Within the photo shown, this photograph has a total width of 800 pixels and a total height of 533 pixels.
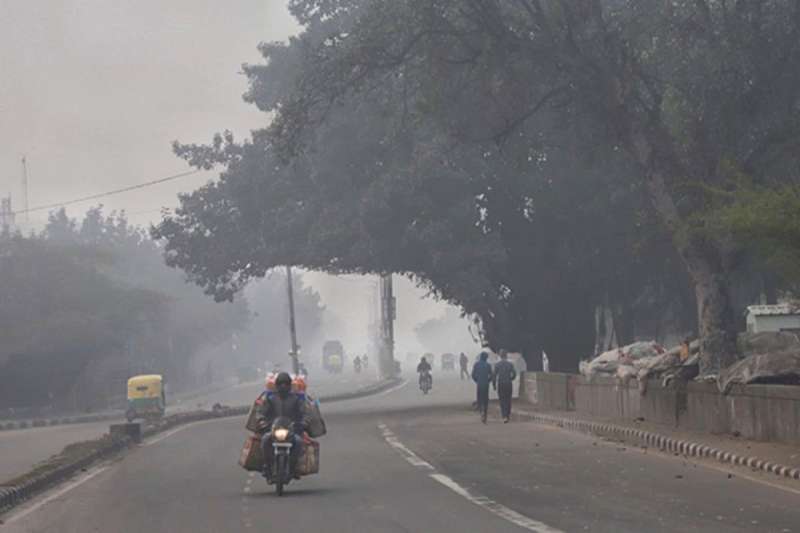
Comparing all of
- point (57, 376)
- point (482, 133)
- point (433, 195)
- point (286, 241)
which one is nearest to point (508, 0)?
point (482, 133)

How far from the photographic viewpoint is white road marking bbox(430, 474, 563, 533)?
570 inches

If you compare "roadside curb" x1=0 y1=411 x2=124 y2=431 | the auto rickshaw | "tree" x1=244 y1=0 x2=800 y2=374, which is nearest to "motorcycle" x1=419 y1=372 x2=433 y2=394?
"roadside curb" x1=0 y1=411 x2=124 y2=431

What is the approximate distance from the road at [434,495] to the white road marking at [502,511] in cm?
1

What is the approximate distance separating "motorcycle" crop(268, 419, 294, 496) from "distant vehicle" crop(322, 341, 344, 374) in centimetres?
15767

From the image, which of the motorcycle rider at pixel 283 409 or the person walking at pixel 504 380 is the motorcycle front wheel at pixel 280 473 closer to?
the motorcycle rider at pixel 283 409

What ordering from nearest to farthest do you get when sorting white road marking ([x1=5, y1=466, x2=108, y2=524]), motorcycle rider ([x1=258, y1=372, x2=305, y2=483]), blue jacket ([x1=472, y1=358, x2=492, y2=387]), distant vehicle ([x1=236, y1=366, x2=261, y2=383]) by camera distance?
1. white road marking ([x1=5, y1=466, x2=108, y2=524])
2. motorcycle rider ([x1=258, y1=372, x2=305, y2=483])
3. blue jacket ([x1=472, y1=358, x2=492, y2=387])
4. distant vehicle ([x1=236, y1=366, x2=261, y2=383])

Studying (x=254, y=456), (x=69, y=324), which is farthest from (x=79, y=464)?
(x=69, y=324)

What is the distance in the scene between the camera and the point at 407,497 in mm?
18344

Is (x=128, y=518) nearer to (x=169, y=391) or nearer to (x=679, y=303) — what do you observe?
(x=679, y=303)

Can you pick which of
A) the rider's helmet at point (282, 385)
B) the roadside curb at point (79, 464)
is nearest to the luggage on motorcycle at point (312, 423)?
the rider's helmet at point (282, 385)

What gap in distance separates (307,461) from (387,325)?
87281mm

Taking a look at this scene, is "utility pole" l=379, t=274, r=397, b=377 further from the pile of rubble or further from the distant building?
the pile of rubble

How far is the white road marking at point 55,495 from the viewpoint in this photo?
18.8 meters

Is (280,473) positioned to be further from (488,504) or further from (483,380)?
(483,380)
